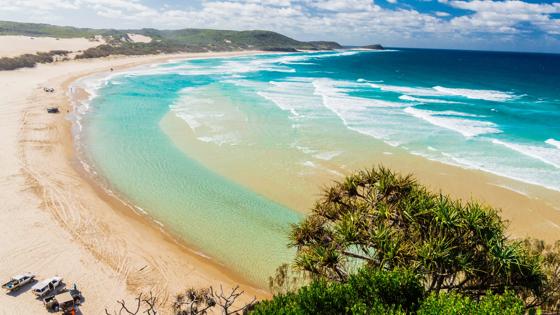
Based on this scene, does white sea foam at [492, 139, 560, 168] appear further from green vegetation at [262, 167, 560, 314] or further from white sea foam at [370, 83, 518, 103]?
white sea foam at [370, 83, 518, 103]

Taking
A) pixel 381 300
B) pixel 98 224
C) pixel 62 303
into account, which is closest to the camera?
pixel 381 300

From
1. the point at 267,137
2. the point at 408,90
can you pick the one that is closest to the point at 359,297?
the point at 267,137

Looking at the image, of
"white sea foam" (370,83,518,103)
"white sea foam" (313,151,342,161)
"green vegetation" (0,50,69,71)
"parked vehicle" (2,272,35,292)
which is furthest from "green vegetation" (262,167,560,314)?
"green vegetation" (0,50,69,71)

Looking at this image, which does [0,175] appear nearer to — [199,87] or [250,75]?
[199,87]

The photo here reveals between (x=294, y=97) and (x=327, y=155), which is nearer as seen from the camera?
(x=327, y=155)

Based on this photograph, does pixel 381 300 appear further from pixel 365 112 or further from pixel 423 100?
pixel 423 100

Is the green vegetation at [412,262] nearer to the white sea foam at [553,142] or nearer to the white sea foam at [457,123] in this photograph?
the white sea foam at [553,142]
